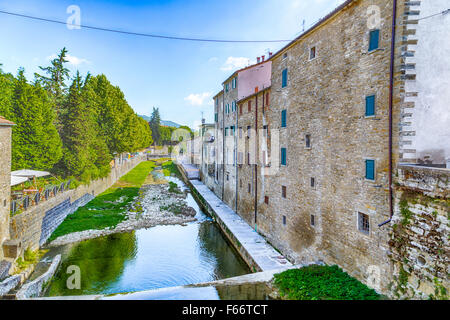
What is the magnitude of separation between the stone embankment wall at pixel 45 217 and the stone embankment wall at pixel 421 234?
1483 cm

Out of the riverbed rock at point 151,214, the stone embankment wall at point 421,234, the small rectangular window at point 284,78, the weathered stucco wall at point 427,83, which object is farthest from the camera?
the riverbed rock at point 151,214

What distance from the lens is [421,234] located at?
722 centimetres

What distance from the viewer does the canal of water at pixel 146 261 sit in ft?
43.1

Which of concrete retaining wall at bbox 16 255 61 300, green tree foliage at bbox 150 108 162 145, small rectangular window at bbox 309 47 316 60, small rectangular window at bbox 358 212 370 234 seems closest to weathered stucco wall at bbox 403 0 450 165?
small rectangular window at bbox 358 212 370 234

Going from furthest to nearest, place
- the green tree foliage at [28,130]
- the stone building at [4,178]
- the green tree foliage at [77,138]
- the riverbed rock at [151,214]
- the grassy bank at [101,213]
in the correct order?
the green tree foliage at [77,138] → the grassy bank at [101,213] → the riverbed rock at [151,214] → the green tree foliage at [28,130] → the stone building at [4,178]

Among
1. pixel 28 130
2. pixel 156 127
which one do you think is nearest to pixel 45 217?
pixel 28 130

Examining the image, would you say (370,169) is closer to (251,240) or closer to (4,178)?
(251,240)

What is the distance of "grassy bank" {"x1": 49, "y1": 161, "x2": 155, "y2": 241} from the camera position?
19453mm

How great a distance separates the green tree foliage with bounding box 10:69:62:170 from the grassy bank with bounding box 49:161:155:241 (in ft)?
14.6

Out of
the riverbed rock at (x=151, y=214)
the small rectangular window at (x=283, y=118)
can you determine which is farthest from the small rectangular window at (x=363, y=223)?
the riverbed rock at (x=151, y=214)

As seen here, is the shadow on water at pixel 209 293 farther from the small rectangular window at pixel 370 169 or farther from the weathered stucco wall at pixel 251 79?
the weathered stucco wall at pixel 251 79

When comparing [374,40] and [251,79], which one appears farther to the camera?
[251,79]

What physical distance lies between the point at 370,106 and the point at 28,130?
20.0 meters

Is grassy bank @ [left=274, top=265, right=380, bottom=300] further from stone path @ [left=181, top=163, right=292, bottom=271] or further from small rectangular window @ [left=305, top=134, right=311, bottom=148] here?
small rectangular window @ [left=305, top=134, right=311, bottom=148]
